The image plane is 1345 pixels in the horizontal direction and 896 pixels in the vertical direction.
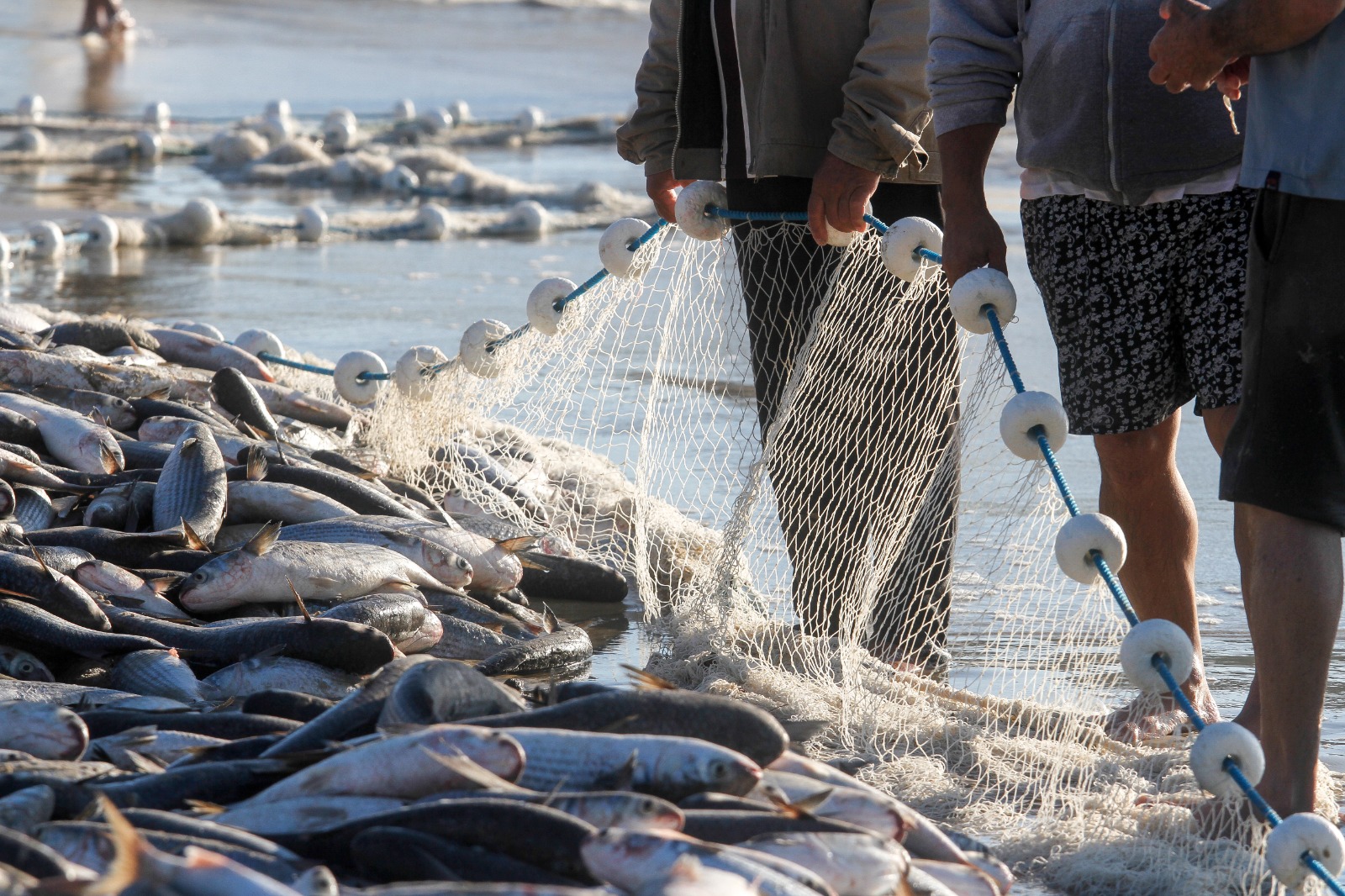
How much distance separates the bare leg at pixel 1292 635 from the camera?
2930mm

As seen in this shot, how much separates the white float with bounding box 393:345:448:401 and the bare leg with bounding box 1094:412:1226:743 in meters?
2.89

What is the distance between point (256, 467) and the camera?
4.65 meters

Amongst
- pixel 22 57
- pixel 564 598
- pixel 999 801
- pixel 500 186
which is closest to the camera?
pixel 999 801

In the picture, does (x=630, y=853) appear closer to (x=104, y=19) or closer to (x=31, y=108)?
(x=31, y=108)

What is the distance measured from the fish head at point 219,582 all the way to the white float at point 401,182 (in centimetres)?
1234

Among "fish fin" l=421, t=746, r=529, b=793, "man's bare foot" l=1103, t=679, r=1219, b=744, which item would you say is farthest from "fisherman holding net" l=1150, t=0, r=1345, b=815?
"fish fin" l=421, t=746, r=529, b=793

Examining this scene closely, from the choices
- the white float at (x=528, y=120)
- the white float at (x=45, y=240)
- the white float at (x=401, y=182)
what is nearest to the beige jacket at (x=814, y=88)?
the white float at (x=45, y=240)

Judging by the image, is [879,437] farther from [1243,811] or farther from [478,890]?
[478,890]

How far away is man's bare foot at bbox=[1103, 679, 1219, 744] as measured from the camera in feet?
11.8

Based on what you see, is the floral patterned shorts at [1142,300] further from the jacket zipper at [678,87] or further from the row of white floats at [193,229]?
the row of white floats at [193,229]

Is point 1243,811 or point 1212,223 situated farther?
point 1212,223

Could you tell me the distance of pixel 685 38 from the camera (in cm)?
458

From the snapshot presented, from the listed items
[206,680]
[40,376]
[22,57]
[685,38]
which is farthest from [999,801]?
[22,57]

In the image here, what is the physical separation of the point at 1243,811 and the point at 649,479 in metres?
2.64
